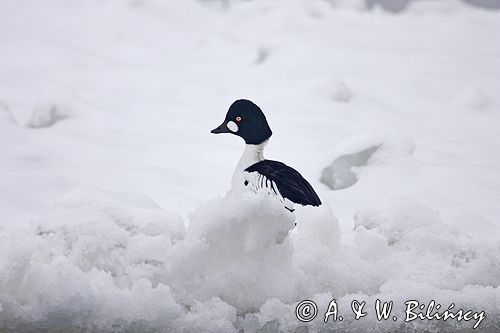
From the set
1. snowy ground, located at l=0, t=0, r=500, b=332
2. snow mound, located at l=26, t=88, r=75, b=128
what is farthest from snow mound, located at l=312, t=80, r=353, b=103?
snow mound, located at l=26, t=88, r=75, b=128

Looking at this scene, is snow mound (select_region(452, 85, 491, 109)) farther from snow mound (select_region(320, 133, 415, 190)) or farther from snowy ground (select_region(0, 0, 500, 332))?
snow mound (select_region(320, 133, 415, 190))

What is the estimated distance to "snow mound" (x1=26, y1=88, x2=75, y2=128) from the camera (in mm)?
7406

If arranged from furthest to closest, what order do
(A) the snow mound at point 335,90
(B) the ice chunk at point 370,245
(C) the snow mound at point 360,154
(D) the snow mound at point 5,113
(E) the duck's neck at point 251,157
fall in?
(A) the snow mound at point 335,90, (D) the snow mound at point 5,113, (C) the snow mound at point 360,154, (E) the duck's neck at point 251,157, (B) the ice chunk at point 370,245

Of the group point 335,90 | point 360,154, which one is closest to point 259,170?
point 360,154

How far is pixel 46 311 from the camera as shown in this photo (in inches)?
95.2

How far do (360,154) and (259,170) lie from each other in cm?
302

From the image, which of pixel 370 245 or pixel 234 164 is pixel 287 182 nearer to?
pixel 370 245

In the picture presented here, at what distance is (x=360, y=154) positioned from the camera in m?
6.04

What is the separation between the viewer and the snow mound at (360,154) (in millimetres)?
5875

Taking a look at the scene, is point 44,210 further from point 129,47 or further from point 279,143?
point 129,47

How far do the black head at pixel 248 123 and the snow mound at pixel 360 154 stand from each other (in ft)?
8.53

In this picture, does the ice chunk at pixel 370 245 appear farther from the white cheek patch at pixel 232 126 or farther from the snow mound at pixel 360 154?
the snow mound at pixel 360 154

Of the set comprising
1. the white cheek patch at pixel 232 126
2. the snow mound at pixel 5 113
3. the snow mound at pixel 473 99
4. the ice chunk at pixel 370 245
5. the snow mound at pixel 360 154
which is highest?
the white cheek patch at pixel 232 126

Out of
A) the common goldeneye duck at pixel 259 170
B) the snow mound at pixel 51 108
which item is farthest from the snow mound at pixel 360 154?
the snow mound at pixel 51 108
